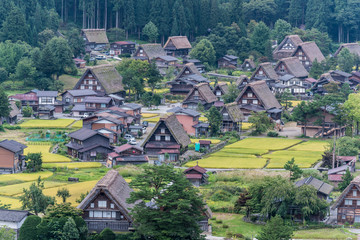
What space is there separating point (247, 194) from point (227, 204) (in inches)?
75.6

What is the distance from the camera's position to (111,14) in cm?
10425

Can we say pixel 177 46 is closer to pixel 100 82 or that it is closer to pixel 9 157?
pixel 100 82

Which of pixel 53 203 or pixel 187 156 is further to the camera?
pixel 187 156

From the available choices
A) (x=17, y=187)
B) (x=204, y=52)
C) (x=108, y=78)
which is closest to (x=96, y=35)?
(x=204, y=52)

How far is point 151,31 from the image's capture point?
99.8 m

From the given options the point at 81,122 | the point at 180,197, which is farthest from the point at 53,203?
the point at 81,122

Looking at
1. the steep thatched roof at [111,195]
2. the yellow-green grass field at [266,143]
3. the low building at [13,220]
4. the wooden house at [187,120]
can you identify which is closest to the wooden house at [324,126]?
the yellow-green grass field at [266,143]

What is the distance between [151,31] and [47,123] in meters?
33.8

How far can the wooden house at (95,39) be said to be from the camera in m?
95.5

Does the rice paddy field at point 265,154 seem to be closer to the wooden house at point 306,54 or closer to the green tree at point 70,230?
the green tree at point 70,230

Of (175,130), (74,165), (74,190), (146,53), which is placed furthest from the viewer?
(146,53)

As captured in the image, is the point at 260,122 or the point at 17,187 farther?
the point at 260,122

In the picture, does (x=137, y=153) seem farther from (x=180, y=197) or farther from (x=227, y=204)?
(x=180, y=197)

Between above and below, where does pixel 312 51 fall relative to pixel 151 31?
below
